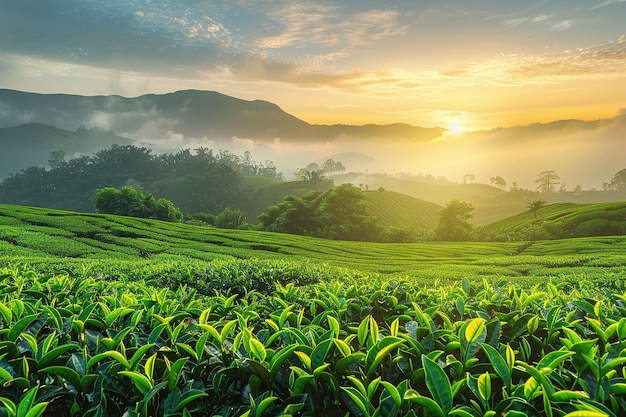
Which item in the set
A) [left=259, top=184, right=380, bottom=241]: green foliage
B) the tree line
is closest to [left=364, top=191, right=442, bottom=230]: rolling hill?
the tree line

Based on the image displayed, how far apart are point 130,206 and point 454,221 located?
85.4ft

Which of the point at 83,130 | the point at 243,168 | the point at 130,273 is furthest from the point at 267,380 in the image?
the point at 83,130

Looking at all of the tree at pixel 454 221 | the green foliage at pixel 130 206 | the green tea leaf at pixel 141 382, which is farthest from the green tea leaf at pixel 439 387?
the green foliage at pixel 130 206

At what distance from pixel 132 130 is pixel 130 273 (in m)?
175

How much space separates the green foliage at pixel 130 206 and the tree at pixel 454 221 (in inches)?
861

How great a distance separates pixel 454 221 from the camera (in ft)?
103

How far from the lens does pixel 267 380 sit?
1.50m

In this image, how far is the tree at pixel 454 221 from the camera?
30672 mm

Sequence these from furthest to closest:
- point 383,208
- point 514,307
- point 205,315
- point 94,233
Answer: point 383,208 → point 94,233 → point 514,307 → point 205,315

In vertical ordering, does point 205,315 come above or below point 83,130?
below

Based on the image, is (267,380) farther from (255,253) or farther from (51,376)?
(255,253)

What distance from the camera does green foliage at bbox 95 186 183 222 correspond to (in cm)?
3569

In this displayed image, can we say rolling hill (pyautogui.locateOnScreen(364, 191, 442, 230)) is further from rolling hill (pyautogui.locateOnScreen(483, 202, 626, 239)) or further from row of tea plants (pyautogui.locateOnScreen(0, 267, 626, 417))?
row of tea plants (pyautogui.locateOnScreen(0, 267, 626, 417))

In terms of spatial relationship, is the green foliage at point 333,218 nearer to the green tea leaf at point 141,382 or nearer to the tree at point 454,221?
the tree at point 454,221
